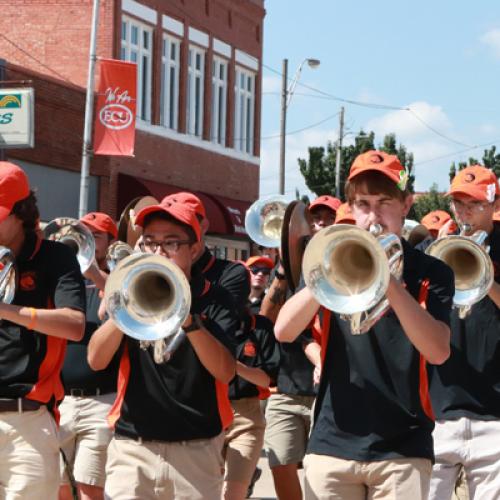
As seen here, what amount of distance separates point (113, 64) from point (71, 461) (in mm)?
19204

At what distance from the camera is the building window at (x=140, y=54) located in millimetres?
28938

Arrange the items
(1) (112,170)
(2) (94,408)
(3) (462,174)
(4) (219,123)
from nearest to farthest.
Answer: (3) (462,174), (2) (94,408), (1) (112,170), (4) (219,123)

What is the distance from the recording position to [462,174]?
6.53 metres

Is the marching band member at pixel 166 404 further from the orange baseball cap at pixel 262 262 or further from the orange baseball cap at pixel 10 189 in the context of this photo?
the orange baseball cap at pixel 262 262

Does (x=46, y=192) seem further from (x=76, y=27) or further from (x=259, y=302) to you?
(x=259, y=302)

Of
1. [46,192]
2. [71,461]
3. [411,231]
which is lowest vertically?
[71,461]

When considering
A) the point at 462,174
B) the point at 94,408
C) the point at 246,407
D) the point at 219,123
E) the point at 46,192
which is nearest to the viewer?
the point at 462,174

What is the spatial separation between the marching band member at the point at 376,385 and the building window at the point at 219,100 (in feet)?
95.3

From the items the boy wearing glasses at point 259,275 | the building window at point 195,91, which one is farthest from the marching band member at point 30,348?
the building window at point 195,91

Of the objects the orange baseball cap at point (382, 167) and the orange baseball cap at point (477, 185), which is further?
the orange baseball cap at point (477, 185)

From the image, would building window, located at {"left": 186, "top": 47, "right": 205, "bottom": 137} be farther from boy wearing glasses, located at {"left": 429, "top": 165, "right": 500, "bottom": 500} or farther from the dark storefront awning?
boy wearing glasses, located at {"left": 429, "top": 165, "right": 500, "bottom": 500}

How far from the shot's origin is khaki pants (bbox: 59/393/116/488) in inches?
286


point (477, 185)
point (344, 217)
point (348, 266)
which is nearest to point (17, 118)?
point (344, 217)

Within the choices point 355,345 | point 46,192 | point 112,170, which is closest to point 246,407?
point 355,345
